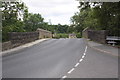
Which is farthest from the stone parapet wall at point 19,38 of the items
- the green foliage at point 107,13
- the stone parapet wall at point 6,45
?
the green foliage at point 107,13

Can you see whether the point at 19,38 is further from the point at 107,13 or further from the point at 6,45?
the point at 107,13

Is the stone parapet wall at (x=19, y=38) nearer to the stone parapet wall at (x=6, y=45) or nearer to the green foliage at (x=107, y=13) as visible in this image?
the stone parapet wall at (x=6, y=45)

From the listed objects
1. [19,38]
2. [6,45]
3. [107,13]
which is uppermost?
[107,13]

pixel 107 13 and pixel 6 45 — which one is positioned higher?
pixel 107 13

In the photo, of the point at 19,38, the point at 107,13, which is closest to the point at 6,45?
the point at 19,38

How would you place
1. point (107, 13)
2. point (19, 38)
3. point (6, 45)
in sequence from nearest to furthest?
point (6, 45), point (19, 38), point (107, 13)

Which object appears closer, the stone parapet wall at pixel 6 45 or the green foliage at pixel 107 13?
the stone parapet wall at pixel 6 45

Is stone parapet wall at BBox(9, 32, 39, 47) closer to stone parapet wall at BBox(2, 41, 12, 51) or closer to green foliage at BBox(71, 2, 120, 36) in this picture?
stone parapet wall at BBox(2, 41, 12, 51)

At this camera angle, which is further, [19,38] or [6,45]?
[19,38]

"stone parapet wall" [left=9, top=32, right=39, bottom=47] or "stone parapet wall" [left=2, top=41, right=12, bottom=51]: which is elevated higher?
"stone parapet wall" [left=9, top=32, right=39, bottom=47]

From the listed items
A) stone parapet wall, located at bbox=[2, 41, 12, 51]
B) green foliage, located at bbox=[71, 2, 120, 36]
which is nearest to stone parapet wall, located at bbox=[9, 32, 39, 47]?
stone parapet wall, located at bbox=[2, 41, 12, 51]

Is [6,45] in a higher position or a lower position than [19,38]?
lower

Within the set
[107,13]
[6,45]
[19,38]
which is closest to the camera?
[6,45]

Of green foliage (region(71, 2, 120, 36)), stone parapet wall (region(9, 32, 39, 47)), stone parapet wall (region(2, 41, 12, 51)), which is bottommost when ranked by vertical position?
stone parapet wall (region(2, 41, 12, 51))
